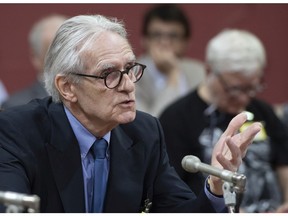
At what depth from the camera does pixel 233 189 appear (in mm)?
2182

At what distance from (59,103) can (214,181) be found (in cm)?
59

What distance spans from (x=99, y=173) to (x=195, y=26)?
3083mm

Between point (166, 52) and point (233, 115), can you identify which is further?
point (166, 52)

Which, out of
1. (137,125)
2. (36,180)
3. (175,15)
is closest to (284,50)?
(175,15)

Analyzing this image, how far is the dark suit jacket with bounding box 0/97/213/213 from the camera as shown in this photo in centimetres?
254

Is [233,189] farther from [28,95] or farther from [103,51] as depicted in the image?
[28,95]

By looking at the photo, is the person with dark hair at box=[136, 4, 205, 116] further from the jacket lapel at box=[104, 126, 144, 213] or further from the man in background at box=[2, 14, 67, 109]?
the jacket lapel at box=[104, 126, 144, 213]

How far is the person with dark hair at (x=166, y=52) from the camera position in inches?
196

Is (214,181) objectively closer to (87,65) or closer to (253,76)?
(87,65)

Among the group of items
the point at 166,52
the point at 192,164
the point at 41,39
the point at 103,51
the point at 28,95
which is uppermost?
the point at 103,51

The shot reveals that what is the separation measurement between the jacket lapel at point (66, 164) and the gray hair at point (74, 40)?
152mm

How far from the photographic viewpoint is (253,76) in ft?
13.4

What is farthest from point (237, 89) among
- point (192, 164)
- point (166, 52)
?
point (192, 164)

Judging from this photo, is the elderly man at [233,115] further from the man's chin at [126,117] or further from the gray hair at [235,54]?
the man's chin at [126,117]
